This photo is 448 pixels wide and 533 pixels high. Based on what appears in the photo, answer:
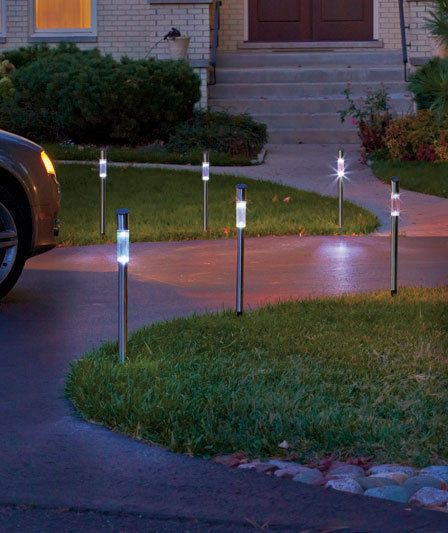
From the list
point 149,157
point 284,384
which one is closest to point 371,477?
point 284,384

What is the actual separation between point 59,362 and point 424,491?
3304 millimetres

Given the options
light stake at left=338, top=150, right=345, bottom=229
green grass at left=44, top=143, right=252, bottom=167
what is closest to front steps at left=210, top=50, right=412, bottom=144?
green grass at left=44, top=143, right=252, bottom=167

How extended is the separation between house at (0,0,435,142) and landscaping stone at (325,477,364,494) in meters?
17.4

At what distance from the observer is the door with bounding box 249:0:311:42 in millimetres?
26016

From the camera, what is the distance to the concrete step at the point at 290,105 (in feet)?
77.1

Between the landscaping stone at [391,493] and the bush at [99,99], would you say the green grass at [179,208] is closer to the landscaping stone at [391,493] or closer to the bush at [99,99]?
the bush at [99,99]

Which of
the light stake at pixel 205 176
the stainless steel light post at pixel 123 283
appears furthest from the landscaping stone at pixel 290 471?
the light stake at pixel 205 176

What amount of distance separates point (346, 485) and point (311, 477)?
0.21 metres

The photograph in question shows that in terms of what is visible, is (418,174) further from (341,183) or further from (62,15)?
(62,15)

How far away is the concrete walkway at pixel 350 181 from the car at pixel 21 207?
511cm

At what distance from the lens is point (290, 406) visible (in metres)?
A: 6.96

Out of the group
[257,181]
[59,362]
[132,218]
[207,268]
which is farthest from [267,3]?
[59,362]

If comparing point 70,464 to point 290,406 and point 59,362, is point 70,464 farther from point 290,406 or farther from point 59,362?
point 59,362

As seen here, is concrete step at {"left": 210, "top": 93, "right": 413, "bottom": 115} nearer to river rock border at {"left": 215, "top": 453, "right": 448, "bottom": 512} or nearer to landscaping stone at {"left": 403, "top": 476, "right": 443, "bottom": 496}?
river rock border at {"left": 215, "top": 453, "right": 448, "bottom": 512}
